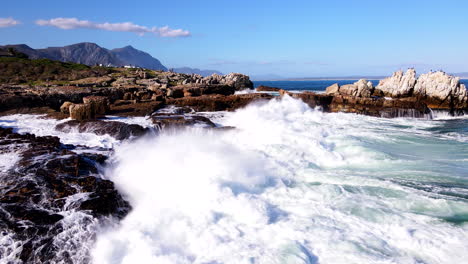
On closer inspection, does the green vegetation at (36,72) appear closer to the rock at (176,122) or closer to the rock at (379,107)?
the rock at (176,122)

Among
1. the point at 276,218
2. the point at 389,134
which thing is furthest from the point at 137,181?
the point at 389,134

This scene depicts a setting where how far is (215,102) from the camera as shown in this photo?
26094 millimetres

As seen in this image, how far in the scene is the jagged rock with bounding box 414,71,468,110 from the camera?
33562mm

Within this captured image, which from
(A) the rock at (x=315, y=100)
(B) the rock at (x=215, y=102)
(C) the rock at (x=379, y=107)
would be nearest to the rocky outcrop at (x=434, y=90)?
(C) the rock at (x=379, y=107)

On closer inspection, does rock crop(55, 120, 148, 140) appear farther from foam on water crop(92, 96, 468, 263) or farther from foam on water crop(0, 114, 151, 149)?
foam on water crop(92, 96, 468, 263)

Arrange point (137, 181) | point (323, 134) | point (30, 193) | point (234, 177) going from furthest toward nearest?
point (323, 134), point (234, 177), point (137, 181), point (30, 193)

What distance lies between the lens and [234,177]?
1120cm

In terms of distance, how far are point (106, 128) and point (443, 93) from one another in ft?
110

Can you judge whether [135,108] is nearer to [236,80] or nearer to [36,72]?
[236,80]

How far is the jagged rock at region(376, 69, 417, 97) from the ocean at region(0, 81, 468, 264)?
19.8 m

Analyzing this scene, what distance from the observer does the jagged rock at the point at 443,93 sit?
110 ft

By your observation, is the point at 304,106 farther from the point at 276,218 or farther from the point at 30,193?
the point at 30,193

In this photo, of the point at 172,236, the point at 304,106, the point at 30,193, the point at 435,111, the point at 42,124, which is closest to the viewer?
the point at 172,236

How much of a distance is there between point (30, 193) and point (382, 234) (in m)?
8.68
